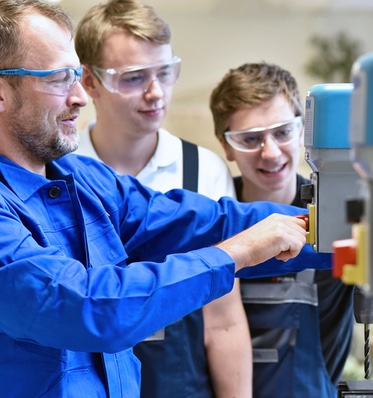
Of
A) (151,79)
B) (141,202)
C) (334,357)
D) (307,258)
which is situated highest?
(151,79)

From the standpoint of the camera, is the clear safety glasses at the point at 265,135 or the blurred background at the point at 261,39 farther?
the blurred background at the point at 261,39

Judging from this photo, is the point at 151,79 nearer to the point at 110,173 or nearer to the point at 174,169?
the point at 174,169

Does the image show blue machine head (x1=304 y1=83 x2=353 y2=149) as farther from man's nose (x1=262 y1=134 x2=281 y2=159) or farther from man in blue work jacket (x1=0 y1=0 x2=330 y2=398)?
man's nose (x1=262 y1=134 x2=281 y2=159)

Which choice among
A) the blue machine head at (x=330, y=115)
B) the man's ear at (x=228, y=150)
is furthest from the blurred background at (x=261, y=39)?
the blue machine head at (x=330, y=115)

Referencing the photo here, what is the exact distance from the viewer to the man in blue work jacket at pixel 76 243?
5.09 feet

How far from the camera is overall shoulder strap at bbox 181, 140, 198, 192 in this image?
2512mm

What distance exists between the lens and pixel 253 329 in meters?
2.49

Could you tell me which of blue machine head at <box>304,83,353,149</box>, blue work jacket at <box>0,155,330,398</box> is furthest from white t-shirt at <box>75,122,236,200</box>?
blue machine head at <box>304,83,353,149</box>

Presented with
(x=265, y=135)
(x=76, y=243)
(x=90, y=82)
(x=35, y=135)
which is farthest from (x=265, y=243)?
Answer: (x=90, y=82)

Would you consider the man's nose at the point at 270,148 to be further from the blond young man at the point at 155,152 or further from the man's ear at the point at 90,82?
the man's ear at the point at 90,82

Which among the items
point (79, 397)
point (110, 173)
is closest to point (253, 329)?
point (110, 173)

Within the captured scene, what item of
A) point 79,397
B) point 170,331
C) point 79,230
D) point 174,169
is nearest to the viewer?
point 79,397

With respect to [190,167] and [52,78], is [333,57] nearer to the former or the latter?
[190,167]

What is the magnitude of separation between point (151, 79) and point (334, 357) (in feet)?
3.49
